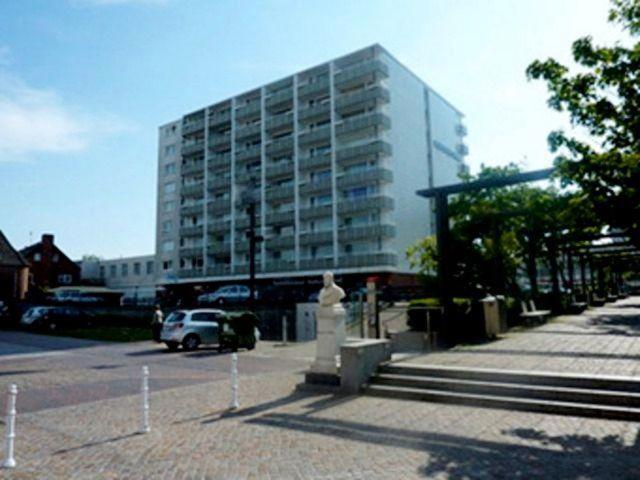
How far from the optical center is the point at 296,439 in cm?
683

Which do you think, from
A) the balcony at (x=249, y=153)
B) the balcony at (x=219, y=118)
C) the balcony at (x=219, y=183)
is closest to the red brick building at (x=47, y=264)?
the balcony at (x=219, y=183)

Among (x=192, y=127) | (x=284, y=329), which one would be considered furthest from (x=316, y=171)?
(x=284, y=329)

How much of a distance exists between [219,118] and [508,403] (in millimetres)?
56801

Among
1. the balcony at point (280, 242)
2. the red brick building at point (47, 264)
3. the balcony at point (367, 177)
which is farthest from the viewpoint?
the red brick building at point (47, 264)

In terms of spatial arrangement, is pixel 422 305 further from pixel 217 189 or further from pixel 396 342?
pixel 217 189

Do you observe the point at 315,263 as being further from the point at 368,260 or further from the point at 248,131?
the point at 248,131

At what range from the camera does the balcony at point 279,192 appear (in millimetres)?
51388

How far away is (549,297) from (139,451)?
2501 cm

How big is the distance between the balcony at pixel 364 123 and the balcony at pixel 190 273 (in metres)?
22.9

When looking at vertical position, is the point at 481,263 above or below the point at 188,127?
below

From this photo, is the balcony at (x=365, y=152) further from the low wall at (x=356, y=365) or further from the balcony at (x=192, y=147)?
the low wall at (x=356, y=365)

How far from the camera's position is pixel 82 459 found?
6.07 meters

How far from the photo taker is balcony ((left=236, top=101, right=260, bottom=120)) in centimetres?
5638

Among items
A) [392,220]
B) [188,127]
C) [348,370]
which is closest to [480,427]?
[348,370]
